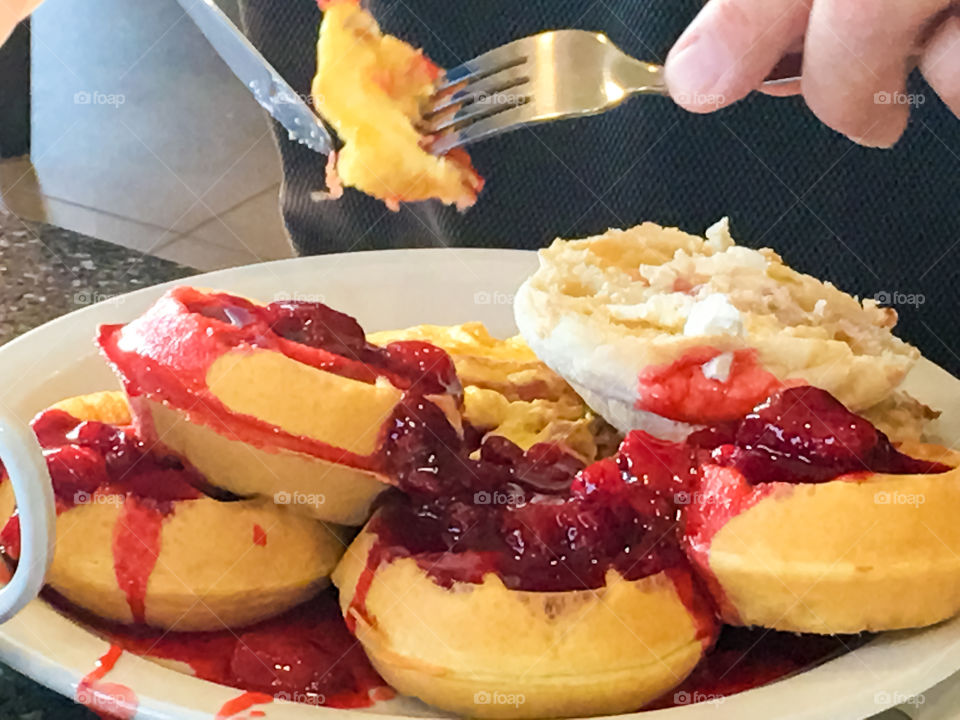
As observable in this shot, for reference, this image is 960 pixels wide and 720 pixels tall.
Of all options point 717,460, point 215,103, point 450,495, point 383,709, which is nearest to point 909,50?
point 717,460

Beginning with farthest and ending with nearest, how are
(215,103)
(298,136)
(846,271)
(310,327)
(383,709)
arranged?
1. (215,103)
2. (846,271)
3. (298,136)
4. (310,327)
5. (383,709)

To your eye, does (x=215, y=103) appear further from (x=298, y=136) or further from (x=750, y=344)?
(x=750, y=344)

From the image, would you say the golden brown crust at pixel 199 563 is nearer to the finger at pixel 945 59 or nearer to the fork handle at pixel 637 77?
the fork handle at pixel 637 77

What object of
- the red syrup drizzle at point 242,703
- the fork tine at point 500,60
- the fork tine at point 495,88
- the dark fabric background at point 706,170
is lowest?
the dark fabric background at point 706,170

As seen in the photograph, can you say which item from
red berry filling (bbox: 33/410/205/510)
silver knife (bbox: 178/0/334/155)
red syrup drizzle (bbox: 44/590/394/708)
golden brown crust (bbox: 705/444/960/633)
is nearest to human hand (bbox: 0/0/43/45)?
silver knife (bbox: 178/0/334/155)

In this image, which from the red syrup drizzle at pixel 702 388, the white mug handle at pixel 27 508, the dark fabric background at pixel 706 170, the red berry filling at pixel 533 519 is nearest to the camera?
the white mug handle at pixel 27 508

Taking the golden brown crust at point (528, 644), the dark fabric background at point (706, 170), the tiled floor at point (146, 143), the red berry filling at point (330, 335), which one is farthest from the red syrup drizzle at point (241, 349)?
the tiled floor at point (146, 143)
